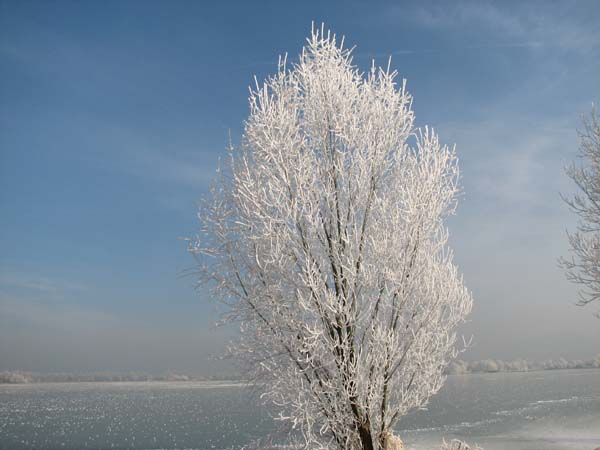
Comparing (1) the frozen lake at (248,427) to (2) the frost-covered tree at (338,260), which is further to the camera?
(1) the frozen lake at (248,427)

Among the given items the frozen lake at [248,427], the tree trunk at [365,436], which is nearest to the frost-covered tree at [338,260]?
the tree trunk at [365,436]

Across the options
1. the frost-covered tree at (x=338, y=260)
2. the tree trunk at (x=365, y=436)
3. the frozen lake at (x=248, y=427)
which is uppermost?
the frost-covered tree at (x=338, y=260)

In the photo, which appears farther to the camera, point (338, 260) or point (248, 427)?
point (248, 427)

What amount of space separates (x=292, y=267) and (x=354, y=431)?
2310mm

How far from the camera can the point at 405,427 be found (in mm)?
22016

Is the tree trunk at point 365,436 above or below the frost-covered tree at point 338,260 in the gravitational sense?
below

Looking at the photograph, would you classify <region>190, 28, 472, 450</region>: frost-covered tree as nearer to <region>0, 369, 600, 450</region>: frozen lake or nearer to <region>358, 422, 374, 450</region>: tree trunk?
<region>358, 422, 374, 450</region>: tree trunk

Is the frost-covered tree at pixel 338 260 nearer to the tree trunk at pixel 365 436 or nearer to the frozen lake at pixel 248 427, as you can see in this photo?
the tree trunk at pixel 365 436

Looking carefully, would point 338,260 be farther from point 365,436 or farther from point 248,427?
point 248,427

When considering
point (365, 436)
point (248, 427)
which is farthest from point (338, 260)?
point (248, 427)

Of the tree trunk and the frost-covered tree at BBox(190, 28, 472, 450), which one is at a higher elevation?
the frost-covered tree at BBox(190, 28, 472, 450)

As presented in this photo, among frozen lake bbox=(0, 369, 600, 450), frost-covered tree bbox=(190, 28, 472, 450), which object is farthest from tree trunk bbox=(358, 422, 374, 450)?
frozen lake bbox=(0, 369, 600, 450)

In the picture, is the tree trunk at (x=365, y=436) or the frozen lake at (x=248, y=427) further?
the frozen lake at (x=248, y=427)

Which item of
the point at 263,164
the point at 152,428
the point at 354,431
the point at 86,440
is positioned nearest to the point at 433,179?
the point at 263,164
